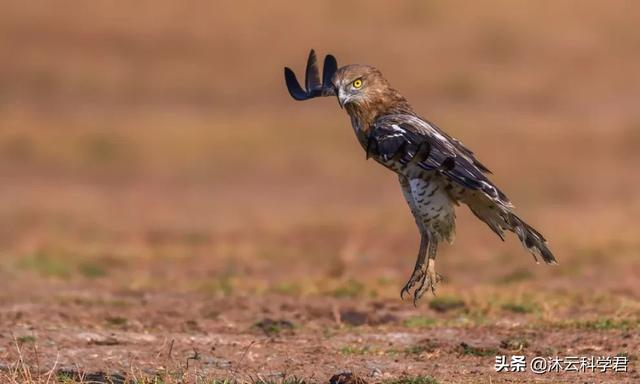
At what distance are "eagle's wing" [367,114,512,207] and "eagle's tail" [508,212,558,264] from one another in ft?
0.60

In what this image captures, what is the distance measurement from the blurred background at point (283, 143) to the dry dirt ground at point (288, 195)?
71 millimetres

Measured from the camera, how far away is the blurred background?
13656 mm

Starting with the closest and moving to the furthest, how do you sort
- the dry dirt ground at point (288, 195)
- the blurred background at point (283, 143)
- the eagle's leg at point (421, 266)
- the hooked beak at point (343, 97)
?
1. the hooked beak at point (343, 97)
2. the eagle's leg at point (421, 266)
3. the dry dirt ground at point (288, 195)
4. the blurred background at point (283, 143)

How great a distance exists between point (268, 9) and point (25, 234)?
20.5 metres

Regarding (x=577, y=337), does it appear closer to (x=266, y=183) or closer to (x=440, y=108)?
(x=266, y=183)

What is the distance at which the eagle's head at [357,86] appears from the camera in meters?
7.72

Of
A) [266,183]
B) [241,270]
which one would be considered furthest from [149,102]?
[241,270]

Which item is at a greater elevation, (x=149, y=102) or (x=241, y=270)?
(x=149, y=102)

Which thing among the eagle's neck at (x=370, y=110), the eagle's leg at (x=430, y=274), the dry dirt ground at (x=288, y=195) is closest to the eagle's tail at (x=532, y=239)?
the eagle's leg at (x=430, y=274)

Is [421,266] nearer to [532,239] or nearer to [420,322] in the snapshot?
[532,239]

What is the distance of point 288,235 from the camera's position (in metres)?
16.7

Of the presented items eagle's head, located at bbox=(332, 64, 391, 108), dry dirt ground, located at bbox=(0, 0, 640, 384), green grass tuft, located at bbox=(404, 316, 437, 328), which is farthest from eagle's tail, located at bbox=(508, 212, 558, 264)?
green grass tuft, located at bbox=(404, 316, 437, 328)

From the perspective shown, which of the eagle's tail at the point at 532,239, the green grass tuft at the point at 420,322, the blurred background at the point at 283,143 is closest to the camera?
the eagle's tail at the point at 532,239

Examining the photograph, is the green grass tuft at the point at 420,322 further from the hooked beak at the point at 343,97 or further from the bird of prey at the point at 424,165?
the hooked beak at the point at 343,97
